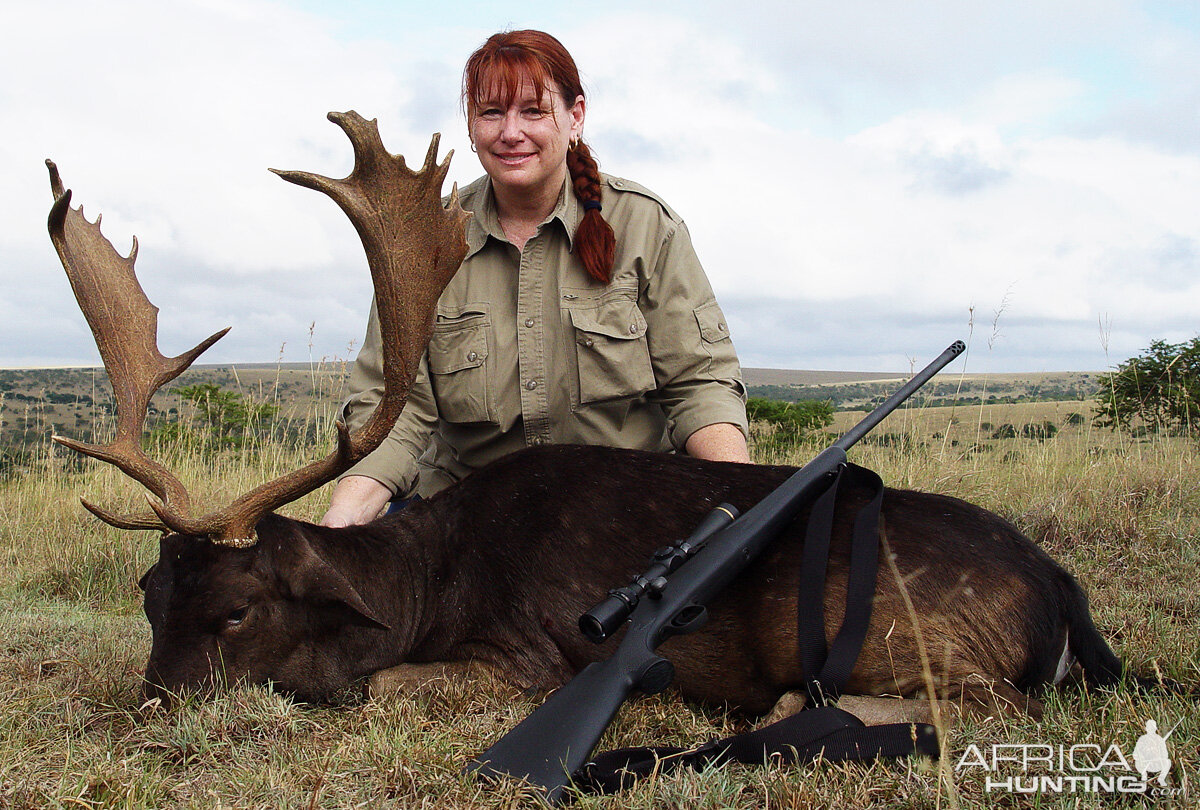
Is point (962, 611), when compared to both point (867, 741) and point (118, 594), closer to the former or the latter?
point (867, 741)

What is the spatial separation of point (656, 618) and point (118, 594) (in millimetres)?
4302

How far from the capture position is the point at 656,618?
2635 millimetres

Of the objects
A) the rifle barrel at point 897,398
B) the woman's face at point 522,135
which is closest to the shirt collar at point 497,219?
the woman's face at point 522,135

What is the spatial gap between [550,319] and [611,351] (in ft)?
1.10

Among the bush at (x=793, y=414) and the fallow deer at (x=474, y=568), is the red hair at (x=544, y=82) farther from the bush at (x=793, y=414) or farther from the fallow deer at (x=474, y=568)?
the bush at (x=793, y=414)

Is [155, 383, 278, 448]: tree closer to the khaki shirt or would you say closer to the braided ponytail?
the khaki shirt

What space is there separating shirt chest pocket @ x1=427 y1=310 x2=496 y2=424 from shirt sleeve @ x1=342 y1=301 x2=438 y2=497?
0.26 feet

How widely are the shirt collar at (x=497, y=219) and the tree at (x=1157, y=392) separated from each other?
611 cm

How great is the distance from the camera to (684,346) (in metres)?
4.52

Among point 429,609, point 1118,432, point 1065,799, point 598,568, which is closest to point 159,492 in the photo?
point 429,609

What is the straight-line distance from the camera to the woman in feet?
14.0

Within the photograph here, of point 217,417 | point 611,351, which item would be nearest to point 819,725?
point 611,351

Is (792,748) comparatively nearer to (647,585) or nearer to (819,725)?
(819,725)

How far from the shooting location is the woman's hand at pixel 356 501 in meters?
3.99
